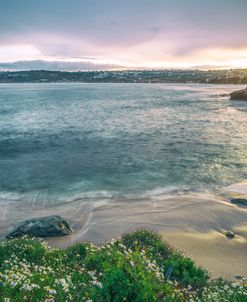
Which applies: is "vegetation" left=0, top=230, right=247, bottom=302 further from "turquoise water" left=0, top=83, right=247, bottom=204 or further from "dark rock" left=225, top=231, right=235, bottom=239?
"turquoise water" left=0, top=83, right=247, bottom=204

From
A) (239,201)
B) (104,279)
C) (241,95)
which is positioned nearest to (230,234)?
(239,201)

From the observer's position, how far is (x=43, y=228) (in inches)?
507

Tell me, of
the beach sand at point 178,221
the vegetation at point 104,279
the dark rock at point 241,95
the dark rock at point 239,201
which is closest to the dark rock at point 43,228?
the beach sand at point 178,221

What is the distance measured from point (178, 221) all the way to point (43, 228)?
537cm

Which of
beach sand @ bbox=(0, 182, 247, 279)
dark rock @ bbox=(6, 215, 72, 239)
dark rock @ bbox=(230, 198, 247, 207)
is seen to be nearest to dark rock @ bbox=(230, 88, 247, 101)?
beach sand @ bbox=(0, 182, 247, 279)

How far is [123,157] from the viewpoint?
27.0 metres

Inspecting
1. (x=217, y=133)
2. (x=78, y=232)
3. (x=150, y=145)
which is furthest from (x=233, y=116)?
(x=78, y=232)

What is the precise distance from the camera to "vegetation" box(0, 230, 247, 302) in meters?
6.22

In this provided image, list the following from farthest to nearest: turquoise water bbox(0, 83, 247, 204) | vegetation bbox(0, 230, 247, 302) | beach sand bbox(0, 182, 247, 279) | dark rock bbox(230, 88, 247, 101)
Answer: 1. dark rock bbox(230, 88, 247, 101)
2. turquoise water bbox(0, 83, 247, 204)
3. beach sand bbox(0, 182, 247, 279)
4. vegetation bbox(0, 230, 247, 302)

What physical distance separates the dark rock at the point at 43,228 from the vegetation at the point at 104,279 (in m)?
2.44

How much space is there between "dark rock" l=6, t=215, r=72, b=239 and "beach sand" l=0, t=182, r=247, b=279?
0.92 feet

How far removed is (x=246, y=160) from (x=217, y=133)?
13.3 meters

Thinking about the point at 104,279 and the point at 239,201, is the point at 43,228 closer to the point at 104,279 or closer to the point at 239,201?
the point at 104,279

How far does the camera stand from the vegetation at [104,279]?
20.4ft
